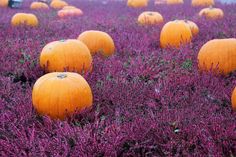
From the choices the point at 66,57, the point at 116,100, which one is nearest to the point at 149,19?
the point at 66,57

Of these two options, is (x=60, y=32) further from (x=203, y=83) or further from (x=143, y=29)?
(x=203, y=83)

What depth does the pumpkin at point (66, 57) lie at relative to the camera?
5168mm

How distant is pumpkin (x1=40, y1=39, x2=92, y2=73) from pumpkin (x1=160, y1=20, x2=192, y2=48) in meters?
2.36

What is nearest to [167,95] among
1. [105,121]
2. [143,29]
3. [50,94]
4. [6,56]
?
[105,121]

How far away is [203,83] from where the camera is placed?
4.64 meters

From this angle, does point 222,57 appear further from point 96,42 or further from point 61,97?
point 61,97

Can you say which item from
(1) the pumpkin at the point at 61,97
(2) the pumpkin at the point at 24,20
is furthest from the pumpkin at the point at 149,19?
(1) the pumpkin at the point at 61,97

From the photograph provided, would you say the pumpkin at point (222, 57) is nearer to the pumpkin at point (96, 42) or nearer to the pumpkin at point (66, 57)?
the pumpkin at point (66, 57)

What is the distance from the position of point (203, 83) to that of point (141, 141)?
1.69m

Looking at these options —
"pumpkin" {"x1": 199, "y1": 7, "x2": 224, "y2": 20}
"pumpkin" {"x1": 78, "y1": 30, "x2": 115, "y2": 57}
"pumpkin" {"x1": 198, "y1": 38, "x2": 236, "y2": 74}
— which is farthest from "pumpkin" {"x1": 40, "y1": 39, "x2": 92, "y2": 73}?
"pumpkin" {"x1": 199, "y1": 7, "x2": 224, "y2": 20}

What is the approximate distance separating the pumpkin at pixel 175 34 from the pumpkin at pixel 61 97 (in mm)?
3504

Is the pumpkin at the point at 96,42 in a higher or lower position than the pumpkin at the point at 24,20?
higher

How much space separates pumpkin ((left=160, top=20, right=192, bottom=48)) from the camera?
720cm

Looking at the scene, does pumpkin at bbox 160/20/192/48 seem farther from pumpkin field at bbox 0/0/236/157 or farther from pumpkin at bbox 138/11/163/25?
pumpkin at bbox 138/11/163/25
